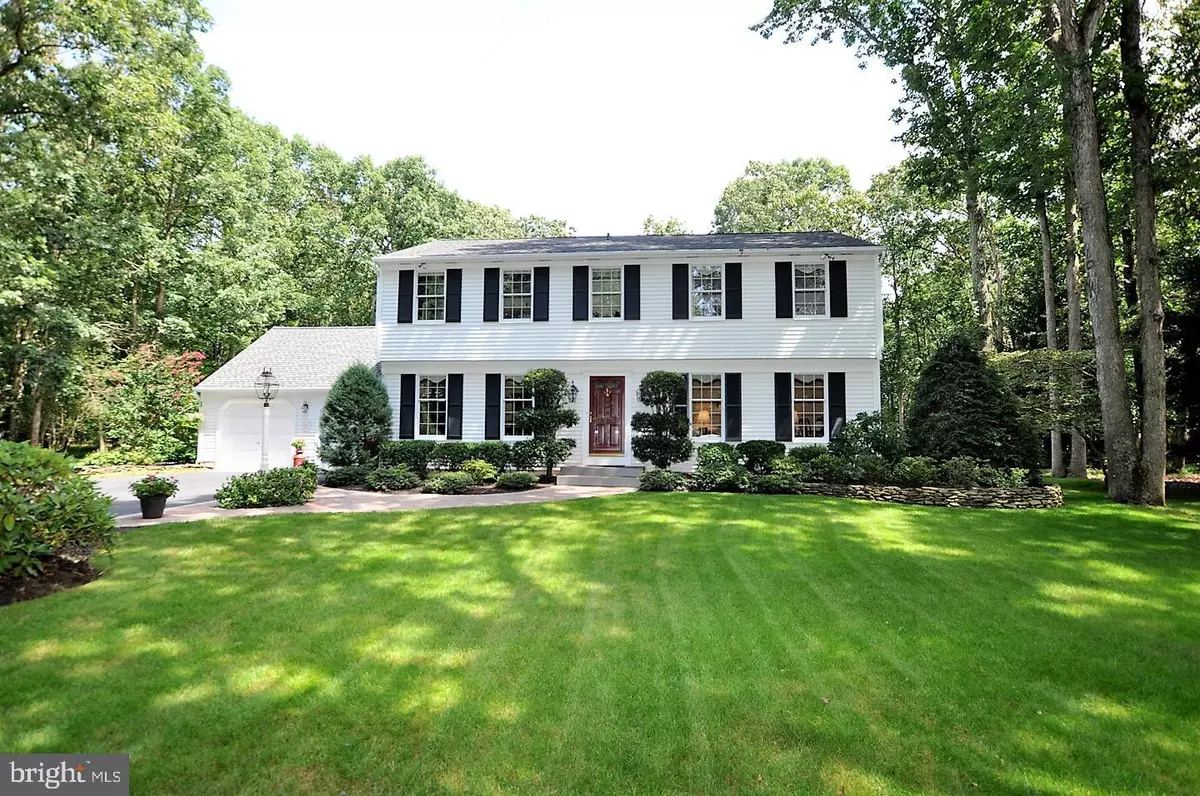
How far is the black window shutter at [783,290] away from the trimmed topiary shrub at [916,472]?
527 cm

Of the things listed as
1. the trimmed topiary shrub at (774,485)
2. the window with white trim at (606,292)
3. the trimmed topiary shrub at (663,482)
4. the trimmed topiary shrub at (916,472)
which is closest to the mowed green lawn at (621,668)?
the trimmed topiary shrub at (916,472)

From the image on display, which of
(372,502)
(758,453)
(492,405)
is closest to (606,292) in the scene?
(492,405)

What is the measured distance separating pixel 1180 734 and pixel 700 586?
10.6 ft

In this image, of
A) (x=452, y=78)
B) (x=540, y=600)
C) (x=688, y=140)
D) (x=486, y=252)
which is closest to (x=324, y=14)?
(x=452, y=78)

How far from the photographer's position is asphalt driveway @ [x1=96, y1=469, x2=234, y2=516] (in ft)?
32.7

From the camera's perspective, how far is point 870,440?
12109mm

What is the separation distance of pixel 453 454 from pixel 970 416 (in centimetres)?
1104

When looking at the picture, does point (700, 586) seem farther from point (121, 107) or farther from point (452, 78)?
point (121, 107)

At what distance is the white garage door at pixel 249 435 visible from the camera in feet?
58.2

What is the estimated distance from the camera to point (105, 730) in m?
2.98

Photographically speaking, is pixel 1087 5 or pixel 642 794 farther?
pixel 1087 5

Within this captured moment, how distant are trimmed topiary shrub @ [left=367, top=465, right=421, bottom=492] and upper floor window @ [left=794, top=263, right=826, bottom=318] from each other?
10093mm

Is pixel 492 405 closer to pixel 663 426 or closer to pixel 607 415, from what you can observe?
pixel 607 415

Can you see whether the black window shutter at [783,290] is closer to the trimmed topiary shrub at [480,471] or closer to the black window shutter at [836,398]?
the black window shutter at [836,398]
